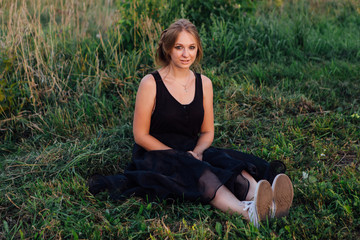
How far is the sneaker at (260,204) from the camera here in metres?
2.36

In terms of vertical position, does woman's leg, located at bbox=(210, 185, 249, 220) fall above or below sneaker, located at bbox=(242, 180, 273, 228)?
below

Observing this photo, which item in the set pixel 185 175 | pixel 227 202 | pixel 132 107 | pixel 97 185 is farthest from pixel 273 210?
pixel 132 107

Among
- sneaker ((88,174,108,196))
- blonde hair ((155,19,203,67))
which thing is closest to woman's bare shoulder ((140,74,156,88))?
blonde hair ((155,19,203,67))

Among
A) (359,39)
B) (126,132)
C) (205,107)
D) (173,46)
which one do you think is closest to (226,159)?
(205,107)

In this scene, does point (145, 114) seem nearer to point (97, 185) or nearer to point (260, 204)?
point (97, 185)

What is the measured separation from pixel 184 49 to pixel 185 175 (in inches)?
33.9

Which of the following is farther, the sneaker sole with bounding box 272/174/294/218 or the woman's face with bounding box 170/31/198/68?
the woman's face with bounding box 170/31/198/68

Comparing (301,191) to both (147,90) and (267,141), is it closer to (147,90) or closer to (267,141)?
(267,141)

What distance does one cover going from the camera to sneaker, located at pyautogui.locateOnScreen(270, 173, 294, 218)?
248 centimetres

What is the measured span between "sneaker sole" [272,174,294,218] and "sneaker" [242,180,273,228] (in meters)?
0.06

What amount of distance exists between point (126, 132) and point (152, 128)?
0.75 meters

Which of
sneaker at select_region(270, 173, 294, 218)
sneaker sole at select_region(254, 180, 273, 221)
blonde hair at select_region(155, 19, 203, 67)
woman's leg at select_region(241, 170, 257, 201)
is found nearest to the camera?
sneaker sole at select_region(254, 180, 273, 221)

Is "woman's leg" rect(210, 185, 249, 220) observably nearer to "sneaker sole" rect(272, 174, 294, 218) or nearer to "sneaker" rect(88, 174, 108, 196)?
"sneaker sole" rect(272, 174, 294, 218)

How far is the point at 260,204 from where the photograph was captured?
2.39 m
